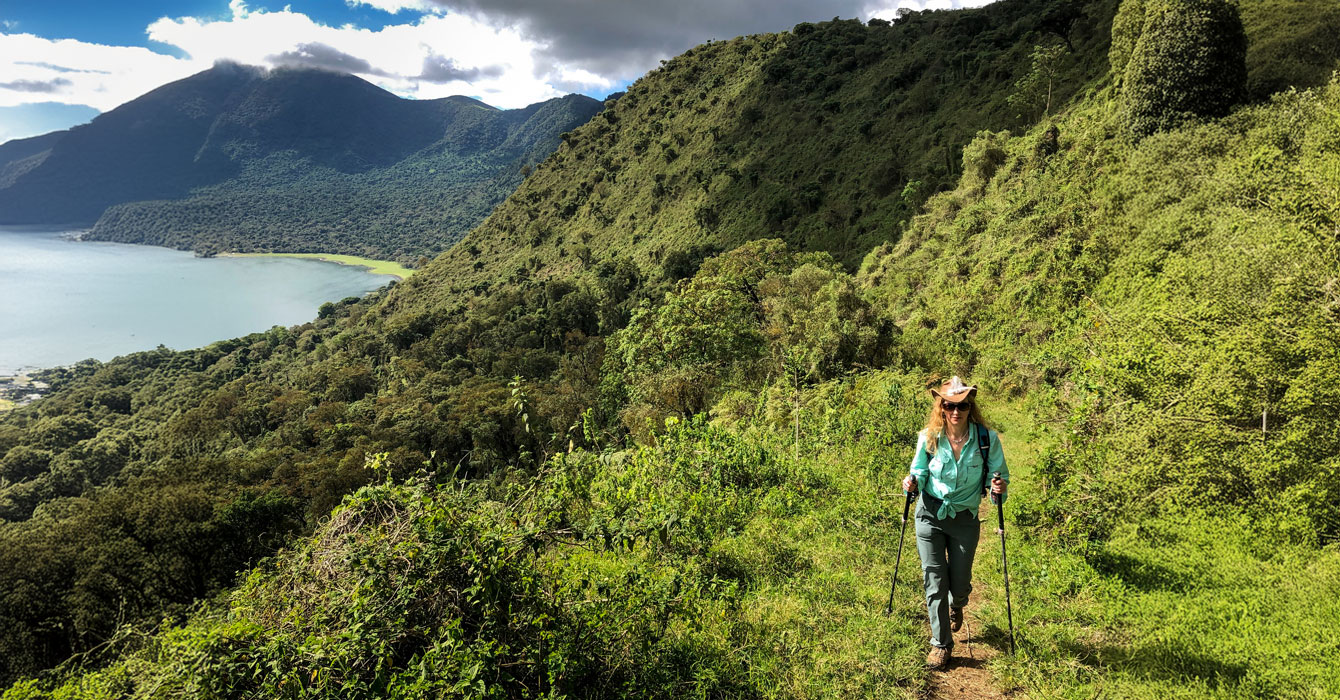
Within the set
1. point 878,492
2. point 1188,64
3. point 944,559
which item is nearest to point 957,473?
point 944,559

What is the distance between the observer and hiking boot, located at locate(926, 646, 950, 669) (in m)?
3.93

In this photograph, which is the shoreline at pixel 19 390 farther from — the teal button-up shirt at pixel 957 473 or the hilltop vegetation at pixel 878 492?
the teal button-up shirt at pixel 957 473

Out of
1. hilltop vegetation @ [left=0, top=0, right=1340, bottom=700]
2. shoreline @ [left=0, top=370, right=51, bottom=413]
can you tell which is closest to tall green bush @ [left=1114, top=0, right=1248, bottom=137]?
hilltop vegetation @ [left=0, top=0, right=1340, bottom=700]

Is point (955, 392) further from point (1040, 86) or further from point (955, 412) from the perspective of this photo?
point (1040, 86)

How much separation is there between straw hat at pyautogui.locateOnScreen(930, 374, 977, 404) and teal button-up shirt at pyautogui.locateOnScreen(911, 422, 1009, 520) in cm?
29

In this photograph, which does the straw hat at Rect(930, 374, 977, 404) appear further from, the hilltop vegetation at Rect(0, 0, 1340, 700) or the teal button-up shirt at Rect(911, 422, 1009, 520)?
the hilltop vegetation at Rect(0, 0, 1340, 700)

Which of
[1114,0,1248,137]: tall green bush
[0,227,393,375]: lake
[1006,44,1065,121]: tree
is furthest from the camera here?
[0,227,393,375]: lake

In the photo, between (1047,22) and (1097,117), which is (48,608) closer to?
(1097,117)

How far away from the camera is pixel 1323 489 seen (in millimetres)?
4547

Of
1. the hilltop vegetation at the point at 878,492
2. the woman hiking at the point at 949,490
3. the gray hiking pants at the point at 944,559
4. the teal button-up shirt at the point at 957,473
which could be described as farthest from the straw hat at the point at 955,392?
the hilltop vegetation at the point at 878,492

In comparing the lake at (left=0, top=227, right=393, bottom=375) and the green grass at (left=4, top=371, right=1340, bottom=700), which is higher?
the green grass at (left=4, top=371, right=1340, bottom=700)

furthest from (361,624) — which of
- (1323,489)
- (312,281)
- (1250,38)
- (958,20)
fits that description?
(312,281)

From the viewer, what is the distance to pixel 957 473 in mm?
3785

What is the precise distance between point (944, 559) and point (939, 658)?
0.68 m
